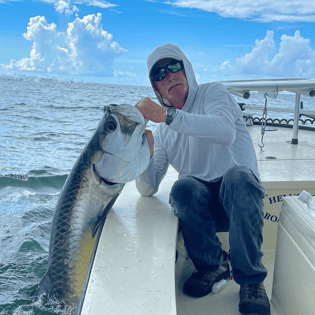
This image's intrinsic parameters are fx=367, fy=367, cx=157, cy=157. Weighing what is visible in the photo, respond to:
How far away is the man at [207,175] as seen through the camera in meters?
1.69

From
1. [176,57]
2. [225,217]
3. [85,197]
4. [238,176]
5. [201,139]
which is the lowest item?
[225,217]

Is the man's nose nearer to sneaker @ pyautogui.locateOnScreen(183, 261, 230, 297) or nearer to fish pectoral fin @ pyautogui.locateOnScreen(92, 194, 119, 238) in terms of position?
fish pectoral fin @ pyautogui.locateOnScreen(92, 194, 119, 238)

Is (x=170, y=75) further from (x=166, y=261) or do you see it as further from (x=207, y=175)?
(x=166, y=261)

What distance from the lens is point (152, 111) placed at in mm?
1810

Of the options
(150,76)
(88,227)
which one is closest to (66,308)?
(88,227)

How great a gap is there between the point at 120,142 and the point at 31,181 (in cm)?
425

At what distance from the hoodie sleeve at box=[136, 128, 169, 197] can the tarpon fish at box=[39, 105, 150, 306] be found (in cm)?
31

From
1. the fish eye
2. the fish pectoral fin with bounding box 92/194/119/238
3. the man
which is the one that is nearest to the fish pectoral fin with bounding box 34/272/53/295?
the fish pectoral fin with bounding box 92/194/119/238

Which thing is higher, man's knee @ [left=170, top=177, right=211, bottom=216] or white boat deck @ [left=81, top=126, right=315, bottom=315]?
man's knee @ [left=170, top=177, right=211, bottom=216]

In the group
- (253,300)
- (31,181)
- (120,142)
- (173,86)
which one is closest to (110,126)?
(120,142)

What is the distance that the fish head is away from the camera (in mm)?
1767

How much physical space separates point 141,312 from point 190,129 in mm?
932

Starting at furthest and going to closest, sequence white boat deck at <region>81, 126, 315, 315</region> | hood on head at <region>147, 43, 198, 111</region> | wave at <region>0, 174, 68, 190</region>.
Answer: wave at <region>0, 174, 68, 190</region> → hood on head at <region>147, 43, 198, 111</region> → white boat deck at <region>81, 126, 315, 315</region>

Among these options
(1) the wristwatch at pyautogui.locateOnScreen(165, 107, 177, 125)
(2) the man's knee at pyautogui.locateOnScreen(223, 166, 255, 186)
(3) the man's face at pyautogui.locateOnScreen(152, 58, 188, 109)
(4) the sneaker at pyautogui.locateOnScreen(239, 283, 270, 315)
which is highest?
(3) the man's face at pyautogui.locateOnScreen(152, 58, 188, 109)
